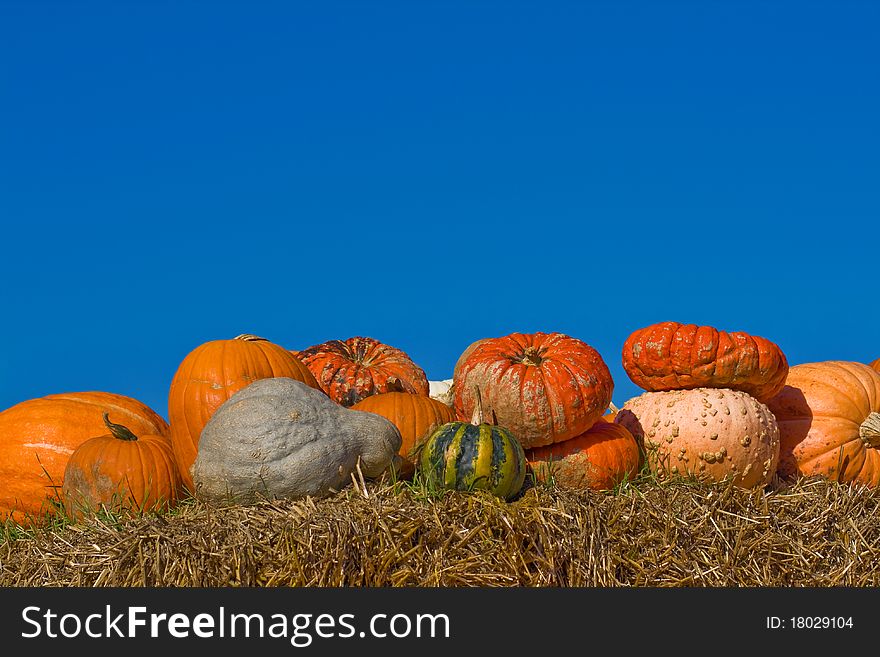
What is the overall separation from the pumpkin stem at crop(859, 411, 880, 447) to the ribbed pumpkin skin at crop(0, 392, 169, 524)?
238 inches

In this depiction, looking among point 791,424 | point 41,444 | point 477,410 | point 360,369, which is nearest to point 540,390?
point 477,410

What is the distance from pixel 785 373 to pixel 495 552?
3376 millimetres

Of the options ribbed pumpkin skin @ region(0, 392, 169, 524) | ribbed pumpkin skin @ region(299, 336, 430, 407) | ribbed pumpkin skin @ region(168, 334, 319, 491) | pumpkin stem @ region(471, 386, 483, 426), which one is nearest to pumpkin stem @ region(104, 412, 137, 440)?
ribbed pumpkin skin @ region(168, 334, 319, 491)

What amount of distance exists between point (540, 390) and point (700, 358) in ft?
4.91

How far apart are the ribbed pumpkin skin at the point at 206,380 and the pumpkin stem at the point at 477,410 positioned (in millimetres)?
1416

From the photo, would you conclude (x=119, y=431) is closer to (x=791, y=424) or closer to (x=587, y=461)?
(x=587, y=461)

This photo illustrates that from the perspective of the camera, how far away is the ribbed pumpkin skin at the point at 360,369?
24.3 ft

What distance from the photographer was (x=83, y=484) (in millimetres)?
6402

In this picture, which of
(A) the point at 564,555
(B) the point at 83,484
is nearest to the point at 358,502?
(A) the point at 564,555

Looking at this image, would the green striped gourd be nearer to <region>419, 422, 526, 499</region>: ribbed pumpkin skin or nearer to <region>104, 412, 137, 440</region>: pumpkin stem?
<region>419, 422, 526, 499</region>: ribbed pumpkin skin

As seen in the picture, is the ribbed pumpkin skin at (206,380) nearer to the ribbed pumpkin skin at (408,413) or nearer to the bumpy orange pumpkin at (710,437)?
the ribbed pumpkin skin at (408,413)

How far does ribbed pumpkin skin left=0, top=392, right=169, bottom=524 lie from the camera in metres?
7.32

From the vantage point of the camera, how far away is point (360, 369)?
7617mm

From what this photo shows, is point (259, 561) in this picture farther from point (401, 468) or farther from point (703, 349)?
point (703, 349)
